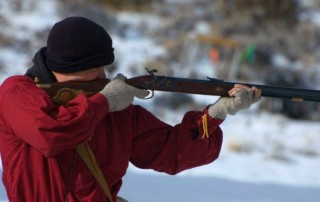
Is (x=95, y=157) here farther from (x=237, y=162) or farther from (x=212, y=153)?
(x=237, y=162)

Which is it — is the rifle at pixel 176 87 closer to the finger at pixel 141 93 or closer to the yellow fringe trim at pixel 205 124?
the finger at pixel 141 93

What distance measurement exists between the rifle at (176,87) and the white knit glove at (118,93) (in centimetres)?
4

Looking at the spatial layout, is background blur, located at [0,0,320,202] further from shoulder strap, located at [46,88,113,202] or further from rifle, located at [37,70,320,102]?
shoulder strap, located at [46,88,113,202]

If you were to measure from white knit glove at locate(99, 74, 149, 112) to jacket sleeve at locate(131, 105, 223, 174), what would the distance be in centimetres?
19

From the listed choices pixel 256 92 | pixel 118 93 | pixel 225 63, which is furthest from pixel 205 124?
pixel 225 63

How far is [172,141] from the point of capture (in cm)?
271

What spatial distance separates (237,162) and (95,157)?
18.9 feet

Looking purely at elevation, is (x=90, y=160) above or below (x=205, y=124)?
below

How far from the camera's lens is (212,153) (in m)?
2.78

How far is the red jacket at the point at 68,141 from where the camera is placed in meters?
2.30

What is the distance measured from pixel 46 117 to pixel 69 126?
79mm

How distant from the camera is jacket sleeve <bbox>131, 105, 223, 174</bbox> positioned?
8.78 ft

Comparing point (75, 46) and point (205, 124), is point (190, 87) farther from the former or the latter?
point (75, 46)

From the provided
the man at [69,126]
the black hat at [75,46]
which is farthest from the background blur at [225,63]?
the black hat at [75,46]
